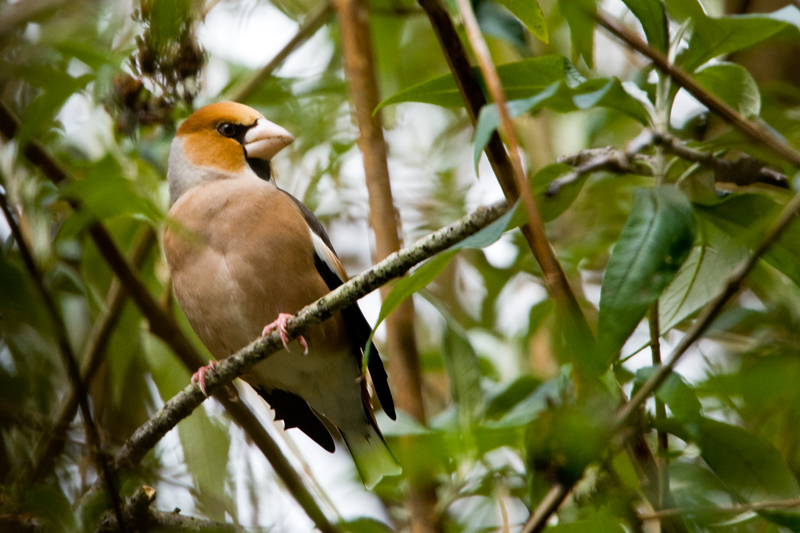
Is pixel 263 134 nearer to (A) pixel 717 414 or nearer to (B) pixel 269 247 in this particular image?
(B) pixel 269 247

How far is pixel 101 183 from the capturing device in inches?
71.0

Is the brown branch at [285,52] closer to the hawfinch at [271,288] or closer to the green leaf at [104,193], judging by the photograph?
the hawfinch at [271,288]

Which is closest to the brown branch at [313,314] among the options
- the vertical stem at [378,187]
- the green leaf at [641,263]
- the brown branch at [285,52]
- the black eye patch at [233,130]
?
the green leaf at [641,263]

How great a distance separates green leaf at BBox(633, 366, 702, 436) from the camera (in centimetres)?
148

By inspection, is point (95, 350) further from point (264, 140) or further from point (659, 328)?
point (659, 328)

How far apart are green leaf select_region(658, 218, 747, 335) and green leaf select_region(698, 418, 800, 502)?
0.33 m

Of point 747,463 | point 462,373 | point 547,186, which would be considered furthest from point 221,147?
point 747,463

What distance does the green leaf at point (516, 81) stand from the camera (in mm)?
1701

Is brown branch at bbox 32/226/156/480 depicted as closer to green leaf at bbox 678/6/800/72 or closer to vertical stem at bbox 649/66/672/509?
vertical stem at bbox 649/66/672/509

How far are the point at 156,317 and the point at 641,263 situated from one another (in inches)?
68.2

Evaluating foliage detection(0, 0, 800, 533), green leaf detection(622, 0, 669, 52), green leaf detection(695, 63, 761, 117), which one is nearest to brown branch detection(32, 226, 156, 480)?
foliage detection(0, 0, 800, 533)

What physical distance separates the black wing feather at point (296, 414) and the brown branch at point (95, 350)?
64cm

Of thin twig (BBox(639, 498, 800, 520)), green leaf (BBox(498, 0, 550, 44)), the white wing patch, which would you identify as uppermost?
the white wing patch

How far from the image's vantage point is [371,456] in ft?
7.97
